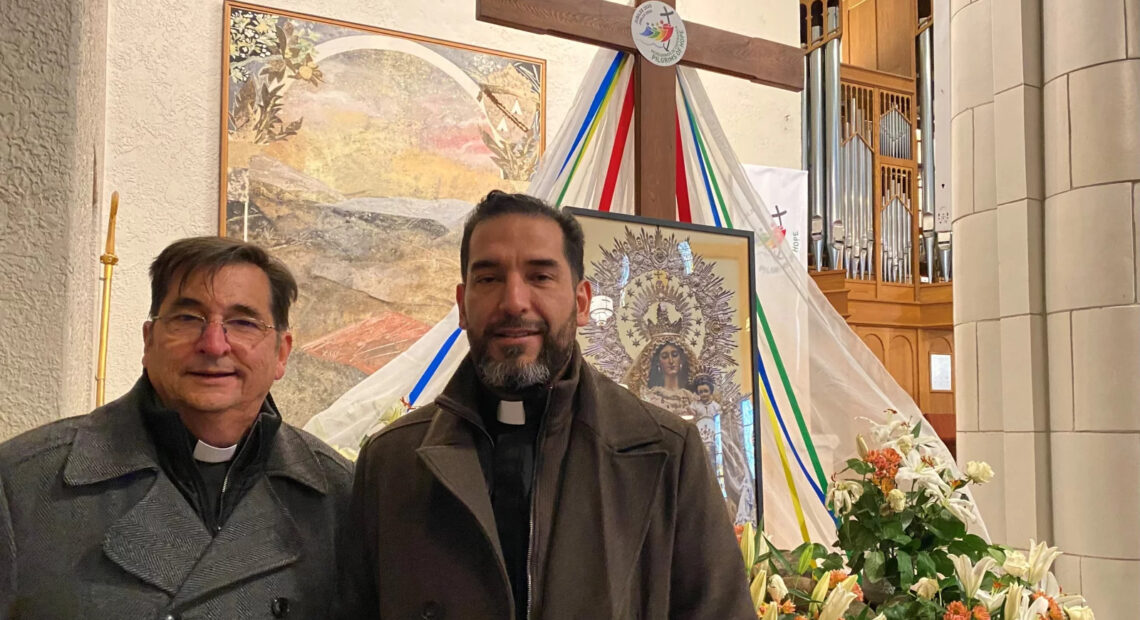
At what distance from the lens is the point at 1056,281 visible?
2961 mm

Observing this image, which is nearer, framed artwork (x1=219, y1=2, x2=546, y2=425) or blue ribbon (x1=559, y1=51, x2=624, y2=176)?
blue ribbon (x1=559, y1=51, x2=624, y2=176)

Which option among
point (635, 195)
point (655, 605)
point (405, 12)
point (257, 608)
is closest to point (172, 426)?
point (257, 608)

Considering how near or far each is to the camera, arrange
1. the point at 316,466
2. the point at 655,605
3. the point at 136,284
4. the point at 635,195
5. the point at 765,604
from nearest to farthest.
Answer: the point at 655,605, the point at 316,466, the point at 765,604, the point at 635,195, the point at 136,284

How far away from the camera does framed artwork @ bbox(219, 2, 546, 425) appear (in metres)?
4.33

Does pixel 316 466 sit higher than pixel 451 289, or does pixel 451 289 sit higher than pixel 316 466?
pixel 451 289

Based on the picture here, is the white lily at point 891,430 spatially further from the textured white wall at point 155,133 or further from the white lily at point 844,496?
the textured white wall at point 155,133

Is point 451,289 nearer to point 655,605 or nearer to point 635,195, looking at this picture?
point 635,195

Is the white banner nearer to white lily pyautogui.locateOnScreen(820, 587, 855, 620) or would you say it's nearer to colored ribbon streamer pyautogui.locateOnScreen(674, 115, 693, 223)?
colored ribbon streamer pyautogui.locateOnScreen(674, 115, 693, 223)

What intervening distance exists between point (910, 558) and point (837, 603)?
0.32m

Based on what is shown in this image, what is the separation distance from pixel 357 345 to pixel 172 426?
306 centimetres

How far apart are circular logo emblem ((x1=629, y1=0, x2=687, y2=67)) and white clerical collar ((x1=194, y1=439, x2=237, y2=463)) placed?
1724 millimetres

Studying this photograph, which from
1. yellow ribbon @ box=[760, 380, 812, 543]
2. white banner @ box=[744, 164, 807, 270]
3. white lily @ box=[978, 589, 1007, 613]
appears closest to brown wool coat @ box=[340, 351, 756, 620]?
white lily @ box=[978, 589, 1007, 613]

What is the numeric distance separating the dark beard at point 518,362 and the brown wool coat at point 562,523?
0.11 ft

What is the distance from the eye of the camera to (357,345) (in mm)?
4434
